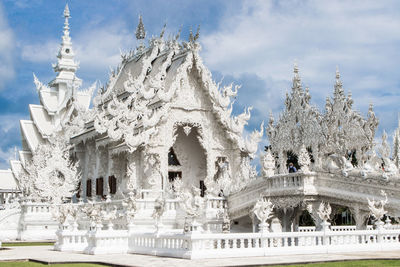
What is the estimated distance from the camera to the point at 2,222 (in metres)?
29.6

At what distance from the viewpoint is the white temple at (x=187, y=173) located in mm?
16188

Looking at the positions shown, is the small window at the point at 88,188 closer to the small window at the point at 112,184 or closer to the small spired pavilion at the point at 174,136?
the small spired pavilion at the point at 174,136

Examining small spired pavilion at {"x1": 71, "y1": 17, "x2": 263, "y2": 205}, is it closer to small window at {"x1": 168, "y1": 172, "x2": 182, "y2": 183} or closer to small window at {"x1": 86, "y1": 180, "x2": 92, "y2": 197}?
small window at {"x1": 168, "y1": 172, "x2": 182, "y2": 183}

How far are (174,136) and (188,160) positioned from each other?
237 centimetres

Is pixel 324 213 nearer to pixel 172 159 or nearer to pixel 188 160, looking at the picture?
pixel 188 160

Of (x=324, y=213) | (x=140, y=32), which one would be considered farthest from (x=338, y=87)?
(x=324, y=213)

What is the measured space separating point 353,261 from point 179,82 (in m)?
15.4

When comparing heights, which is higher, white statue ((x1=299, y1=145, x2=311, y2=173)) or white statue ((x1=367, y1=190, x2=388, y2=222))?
white statue ((x1=299, y1=145, x2=311, y2=173))

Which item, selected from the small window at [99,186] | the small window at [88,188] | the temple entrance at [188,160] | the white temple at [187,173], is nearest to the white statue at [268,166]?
the white temple at [187,173]

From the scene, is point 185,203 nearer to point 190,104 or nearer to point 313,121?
point 190,104

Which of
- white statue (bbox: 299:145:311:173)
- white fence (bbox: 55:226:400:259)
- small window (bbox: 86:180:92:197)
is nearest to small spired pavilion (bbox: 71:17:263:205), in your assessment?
small window (bbox: 86:180:92:197)

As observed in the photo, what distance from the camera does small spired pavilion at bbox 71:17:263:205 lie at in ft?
85.3

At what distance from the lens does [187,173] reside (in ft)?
94.4

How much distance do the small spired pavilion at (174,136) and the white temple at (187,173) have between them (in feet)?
0.19
